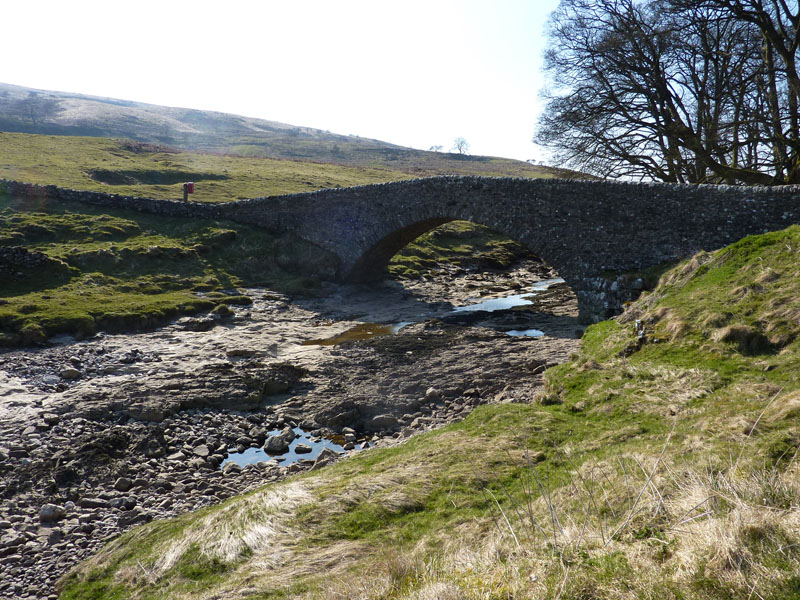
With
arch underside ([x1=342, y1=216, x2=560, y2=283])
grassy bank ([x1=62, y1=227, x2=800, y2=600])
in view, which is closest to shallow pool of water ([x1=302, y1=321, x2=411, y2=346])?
arch underside ([x1=342, y1=216, x2=560, y2=283])

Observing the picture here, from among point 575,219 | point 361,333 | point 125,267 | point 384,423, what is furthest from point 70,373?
point 575,219

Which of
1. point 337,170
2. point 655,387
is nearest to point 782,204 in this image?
point 655,387

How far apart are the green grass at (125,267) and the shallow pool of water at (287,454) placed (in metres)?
10.6

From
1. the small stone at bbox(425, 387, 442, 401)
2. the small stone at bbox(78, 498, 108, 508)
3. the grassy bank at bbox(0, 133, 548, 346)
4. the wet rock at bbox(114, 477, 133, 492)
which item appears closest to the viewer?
the small stone at bbox(78, 498, 108, 508)

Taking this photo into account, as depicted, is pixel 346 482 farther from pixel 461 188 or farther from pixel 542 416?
pixel 461 188

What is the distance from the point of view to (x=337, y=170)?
70.9m

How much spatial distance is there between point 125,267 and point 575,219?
795 inches

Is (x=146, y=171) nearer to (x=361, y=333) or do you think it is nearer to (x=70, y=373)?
(x=361, y=333)

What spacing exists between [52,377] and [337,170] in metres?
58.4

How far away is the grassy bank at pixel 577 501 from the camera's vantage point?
373 cm

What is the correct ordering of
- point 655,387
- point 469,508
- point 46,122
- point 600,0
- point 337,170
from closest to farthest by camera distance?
point 469,508, point 655,387, point 600,0, point 337,170, point 46,122

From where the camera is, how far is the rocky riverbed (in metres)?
9.64

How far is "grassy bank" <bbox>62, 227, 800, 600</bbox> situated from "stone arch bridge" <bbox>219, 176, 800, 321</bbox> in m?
5.81

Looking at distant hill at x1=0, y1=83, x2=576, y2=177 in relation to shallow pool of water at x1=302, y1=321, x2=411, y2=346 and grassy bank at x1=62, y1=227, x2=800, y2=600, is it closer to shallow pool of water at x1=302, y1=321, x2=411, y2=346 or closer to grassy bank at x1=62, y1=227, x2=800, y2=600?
shallow pool of water at x1=302, y1=321, x2=411, y2=346
